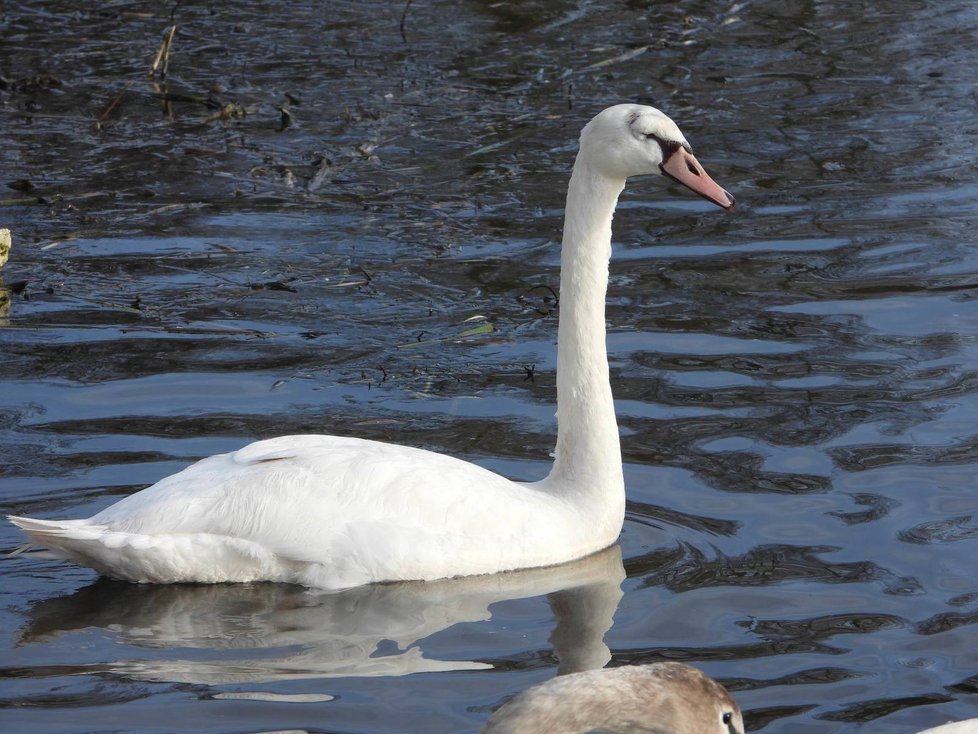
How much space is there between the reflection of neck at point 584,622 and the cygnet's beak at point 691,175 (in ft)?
4.65

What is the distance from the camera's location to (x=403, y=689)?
18.0ft

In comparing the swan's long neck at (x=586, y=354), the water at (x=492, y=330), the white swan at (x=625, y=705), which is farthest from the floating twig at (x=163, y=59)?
the white swan at (x=625, y=705)

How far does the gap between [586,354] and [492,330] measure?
228 centimetres

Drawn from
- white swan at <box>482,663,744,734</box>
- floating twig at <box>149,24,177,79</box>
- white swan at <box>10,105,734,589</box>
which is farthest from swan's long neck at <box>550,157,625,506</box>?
floating twig at <box>149,24,177,79</box>

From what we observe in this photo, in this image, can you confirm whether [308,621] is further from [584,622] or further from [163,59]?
[163,59]

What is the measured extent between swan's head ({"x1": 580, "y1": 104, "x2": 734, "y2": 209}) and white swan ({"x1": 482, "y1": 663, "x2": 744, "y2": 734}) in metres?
2.79

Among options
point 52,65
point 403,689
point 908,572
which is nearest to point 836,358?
point 908,572

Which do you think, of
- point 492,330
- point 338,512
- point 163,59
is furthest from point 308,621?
point 163,59

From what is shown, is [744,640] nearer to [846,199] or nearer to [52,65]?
[846,199]

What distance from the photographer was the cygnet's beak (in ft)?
21.5

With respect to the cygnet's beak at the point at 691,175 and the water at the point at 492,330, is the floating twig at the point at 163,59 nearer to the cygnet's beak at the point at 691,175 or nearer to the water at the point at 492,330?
the water at the point at 492,330

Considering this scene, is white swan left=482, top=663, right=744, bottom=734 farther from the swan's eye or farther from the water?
the swan's eye

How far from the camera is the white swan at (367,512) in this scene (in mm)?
6109

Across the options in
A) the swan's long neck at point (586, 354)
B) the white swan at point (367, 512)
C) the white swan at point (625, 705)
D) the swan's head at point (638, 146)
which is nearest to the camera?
the white swan at point (625, 705)
